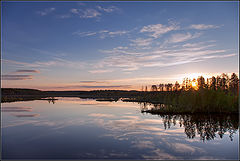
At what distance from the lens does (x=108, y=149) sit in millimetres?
19109

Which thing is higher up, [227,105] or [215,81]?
[215,81]

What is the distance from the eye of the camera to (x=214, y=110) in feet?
160

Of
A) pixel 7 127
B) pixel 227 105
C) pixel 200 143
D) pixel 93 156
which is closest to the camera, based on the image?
pixel 93 156

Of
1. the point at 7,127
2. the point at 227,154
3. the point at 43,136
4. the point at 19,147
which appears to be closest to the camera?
the point at 227,154

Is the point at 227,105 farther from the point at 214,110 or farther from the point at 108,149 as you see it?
the point at 108,149

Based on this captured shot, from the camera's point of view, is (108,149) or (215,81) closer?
(108,149)

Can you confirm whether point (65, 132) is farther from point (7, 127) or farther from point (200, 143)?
point (200, 143)

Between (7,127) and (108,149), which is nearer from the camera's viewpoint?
(108,149)

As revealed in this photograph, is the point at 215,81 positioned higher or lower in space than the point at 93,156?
higher

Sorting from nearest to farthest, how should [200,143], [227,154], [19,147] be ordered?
1. [227,154]
2. [19,147]
3. [200,143]

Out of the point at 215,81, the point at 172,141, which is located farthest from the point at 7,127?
the point at 215,81

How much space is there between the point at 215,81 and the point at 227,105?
65.1 m

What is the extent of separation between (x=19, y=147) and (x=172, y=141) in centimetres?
1773

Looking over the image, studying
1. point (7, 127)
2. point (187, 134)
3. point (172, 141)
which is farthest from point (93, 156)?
point (7, 127)
